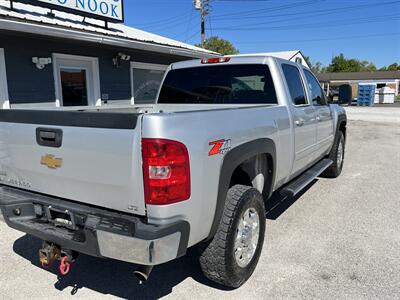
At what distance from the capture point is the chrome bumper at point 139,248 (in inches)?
87.3

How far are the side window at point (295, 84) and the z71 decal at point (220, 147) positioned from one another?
1941 mm

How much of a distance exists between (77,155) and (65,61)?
21.5 ft

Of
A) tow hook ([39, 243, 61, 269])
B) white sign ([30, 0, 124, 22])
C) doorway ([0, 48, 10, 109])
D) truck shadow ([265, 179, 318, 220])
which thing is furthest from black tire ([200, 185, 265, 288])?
white sign ([30, 0, 124, 22])

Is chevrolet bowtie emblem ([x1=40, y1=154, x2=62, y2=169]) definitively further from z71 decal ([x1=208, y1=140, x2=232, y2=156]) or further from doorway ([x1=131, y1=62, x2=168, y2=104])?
doorway ([x1=131, y1=62, x2=168, y2=104])

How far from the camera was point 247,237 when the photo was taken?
10.4ft

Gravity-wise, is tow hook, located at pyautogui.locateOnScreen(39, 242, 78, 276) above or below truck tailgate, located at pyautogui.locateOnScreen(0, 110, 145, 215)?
below

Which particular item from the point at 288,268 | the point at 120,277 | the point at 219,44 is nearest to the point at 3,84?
the point at 120,277

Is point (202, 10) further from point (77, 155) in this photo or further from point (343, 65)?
point (343, 65)

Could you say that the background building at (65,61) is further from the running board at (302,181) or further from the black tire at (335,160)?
the running board at (302,181)

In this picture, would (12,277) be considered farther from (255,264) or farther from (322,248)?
(322,248)

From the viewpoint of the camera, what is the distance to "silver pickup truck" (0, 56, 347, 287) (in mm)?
2266

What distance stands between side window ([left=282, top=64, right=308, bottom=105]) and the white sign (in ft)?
18.9

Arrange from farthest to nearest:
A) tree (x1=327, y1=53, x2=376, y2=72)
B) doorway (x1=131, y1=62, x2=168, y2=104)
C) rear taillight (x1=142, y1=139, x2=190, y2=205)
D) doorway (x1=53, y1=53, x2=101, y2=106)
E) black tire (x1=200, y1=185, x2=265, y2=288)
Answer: tree (x1=327, y1=53, x2=376, y2=72) → doorway (x1=131, y1=62, x2=168, y2=104) → doorway (x1=53, y1=53, x2=101, y2=106) → black tire (x1=200, y1=185, x2=265, y2=288) → rear taillight (x1=142, y1=139, x2=190, y2=205)

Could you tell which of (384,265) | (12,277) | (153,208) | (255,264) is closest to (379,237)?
→ (384,265)
